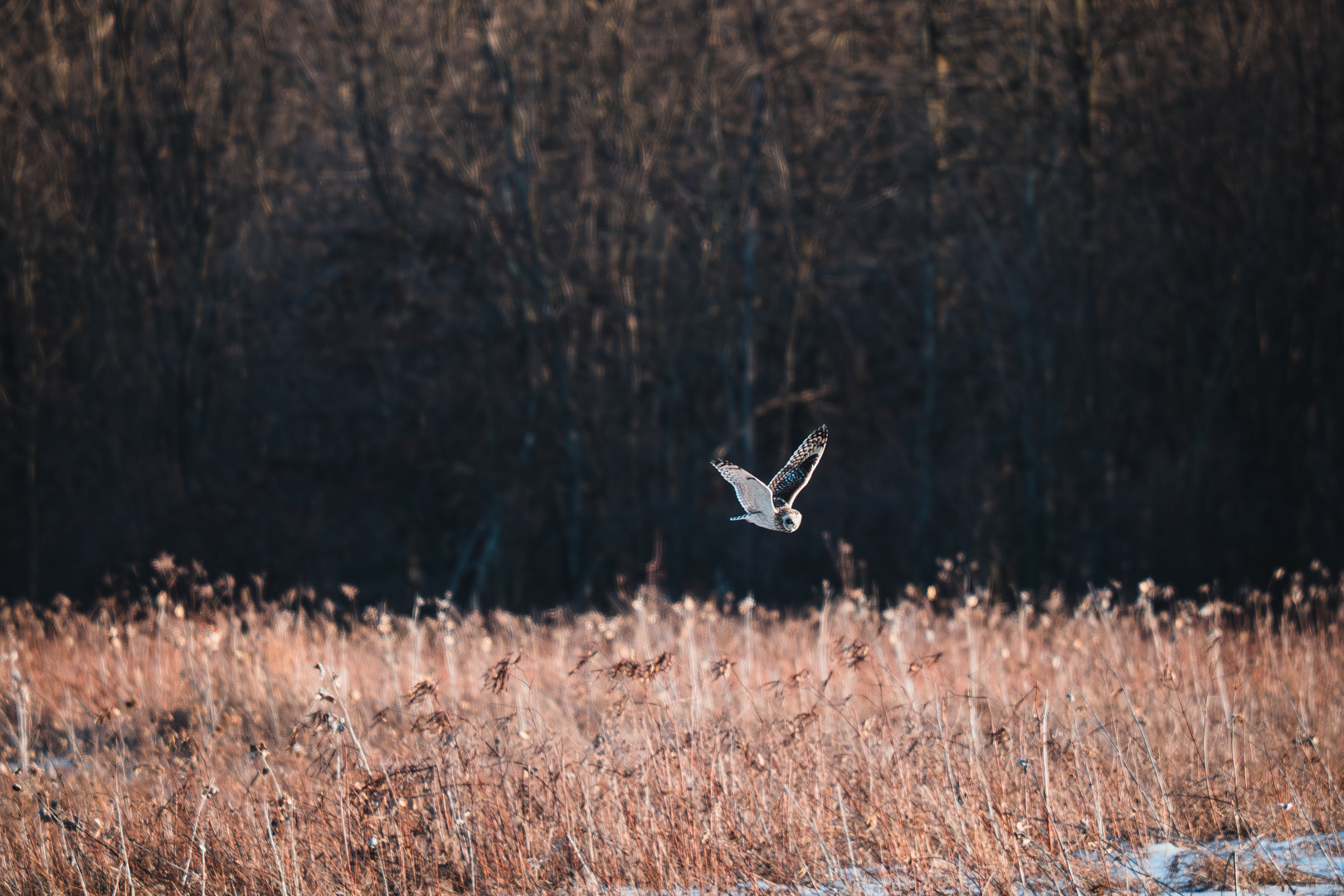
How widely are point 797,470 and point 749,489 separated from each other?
199mm

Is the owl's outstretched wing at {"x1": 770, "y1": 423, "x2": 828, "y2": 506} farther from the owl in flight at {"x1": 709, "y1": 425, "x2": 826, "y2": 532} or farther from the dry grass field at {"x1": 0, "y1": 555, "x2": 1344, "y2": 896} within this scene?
the dry grass field at {"x1": 0, "y1": 555, "x2": 1344, "y2": 896}

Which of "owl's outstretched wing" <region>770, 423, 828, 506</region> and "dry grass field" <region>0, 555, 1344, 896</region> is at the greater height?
"owl's outstretched wing" <region>770, 423, 828, 506</region>

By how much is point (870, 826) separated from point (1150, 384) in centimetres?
1492

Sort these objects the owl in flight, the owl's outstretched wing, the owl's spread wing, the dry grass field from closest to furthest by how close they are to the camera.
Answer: the owl in flight < the owl's spread wing < the owl's outstretched wing < the dry grass field

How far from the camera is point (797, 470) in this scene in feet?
9.29

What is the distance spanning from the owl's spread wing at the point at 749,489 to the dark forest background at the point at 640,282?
34.5 ft

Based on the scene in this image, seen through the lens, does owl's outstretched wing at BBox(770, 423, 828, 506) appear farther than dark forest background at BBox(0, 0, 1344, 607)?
No

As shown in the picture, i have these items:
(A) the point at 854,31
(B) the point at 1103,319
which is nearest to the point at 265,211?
(A) the point at 854,31

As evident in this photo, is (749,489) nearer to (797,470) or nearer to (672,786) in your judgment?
(797,470)

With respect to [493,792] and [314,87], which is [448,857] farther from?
[314,87]

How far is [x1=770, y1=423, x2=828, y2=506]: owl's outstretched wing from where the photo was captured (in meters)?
2.73

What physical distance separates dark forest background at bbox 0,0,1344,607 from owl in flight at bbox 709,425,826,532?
34.3 ft

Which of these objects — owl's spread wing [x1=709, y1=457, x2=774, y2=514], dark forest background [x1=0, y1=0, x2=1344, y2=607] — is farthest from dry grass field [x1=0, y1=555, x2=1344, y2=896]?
dark forest background [x1=0, y1=0, x2=1344, y2=607]

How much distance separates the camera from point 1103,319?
52.5 ft
